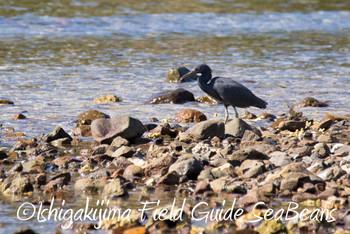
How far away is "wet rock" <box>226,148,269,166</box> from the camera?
25.5 feet

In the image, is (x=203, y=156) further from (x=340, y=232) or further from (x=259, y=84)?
(x=259, y=84)

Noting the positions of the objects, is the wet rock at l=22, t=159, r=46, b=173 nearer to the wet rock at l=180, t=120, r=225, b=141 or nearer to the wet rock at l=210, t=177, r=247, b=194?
the wet rock at l=210, t=177, r=247, b=194

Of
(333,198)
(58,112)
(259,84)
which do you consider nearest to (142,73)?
(259,84)

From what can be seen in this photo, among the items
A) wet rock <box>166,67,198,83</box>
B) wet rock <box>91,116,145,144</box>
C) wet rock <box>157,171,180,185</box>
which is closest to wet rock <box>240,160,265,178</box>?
wet rock <box>157,171,180,185</box>

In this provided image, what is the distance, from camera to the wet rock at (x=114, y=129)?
9329mm

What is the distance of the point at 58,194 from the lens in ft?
21.7

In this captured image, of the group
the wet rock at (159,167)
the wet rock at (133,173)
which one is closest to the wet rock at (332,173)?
the wet rock at (159,167)

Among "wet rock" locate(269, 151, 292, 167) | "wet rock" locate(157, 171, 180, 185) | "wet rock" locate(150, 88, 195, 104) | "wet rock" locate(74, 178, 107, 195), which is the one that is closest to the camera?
"wet rock" locate(74, 178, 107, 195)

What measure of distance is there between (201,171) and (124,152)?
1442 millimetres

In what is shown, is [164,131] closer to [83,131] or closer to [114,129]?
[114,129]

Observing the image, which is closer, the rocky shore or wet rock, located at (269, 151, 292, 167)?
the rocky shore

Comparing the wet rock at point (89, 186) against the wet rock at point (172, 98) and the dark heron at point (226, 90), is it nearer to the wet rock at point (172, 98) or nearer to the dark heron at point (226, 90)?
the dark heron at point (226, 90)

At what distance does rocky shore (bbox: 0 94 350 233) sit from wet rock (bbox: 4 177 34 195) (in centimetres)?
1

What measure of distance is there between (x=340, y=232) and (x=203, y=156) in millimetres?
2893
